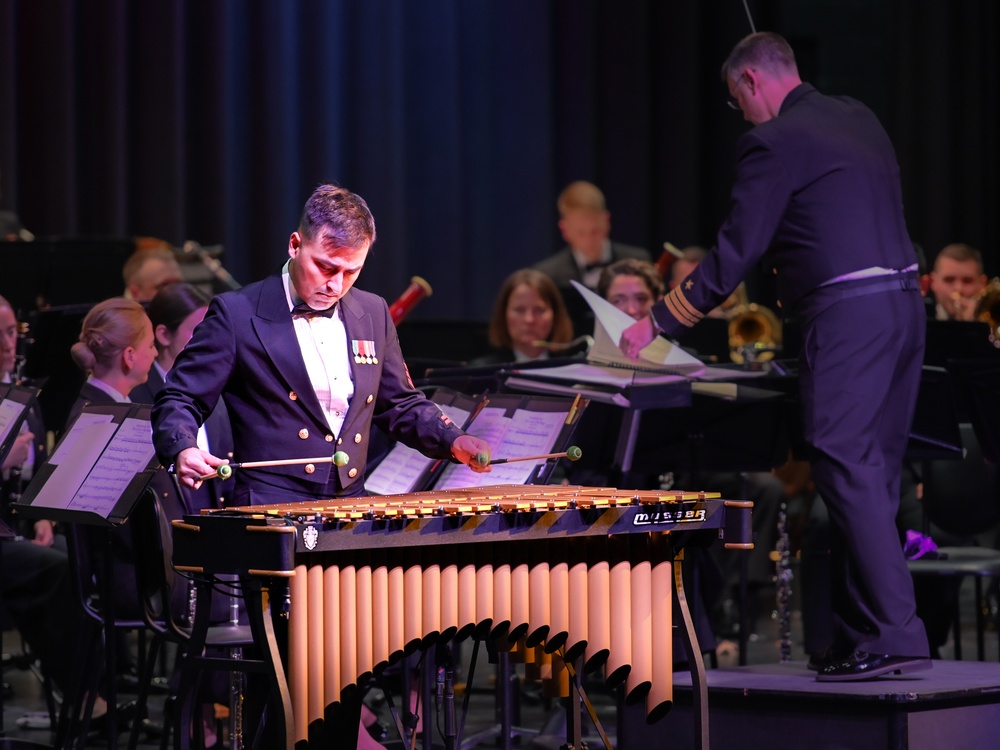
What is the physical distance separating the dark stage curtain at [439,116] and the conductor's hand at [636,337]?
14.8 ft

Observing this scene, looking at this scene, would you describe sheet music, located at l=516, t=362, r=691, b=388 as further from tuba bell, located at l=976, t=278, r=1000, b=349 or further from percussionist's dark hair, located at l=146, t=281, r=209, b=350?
tuba bell, located at l=976, t=278, r=1000, b=349

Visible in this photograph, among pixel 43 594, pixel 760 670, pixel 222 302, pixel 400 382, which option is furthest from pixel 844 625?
pixel 43 594

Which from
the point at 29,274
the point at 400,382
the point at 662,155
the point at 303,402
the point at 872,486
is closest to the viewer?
the point at 303,402

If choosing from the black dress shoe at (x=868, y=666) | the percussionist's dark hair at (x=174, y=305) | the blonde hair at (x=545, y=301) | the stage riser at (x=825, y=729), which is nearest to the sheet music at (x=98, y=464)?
the percussionist's dark hair at (x=174, y=305)

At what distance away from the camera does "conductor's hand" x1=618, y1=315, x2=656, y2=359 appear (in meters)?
4.41

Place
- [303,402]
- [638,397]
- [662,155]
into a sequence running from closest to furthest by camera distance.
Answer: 1. [303,402]
2. [638,397]
3. [662,155]

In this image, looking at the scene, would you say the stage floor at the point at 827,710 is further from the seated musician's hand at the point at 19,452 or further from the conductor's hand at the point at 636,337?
the seated musician's hand at the point at 19,452

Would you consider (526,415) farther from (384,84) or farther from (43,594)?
(384,84)

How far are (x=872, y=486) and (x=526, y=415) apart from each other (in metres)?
0.93

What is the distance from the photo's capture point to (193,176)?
28.7ft

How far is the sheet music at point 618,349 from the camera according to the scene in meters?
4.72

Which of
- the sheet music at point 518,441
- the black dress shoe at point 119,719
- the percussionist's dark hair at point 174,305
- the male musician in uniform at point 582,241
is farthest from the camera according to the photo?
the male musician in uniform at point 582,241

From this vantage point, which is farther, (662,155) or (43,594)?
(662,155)

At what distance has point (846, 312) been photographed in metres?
4.10
